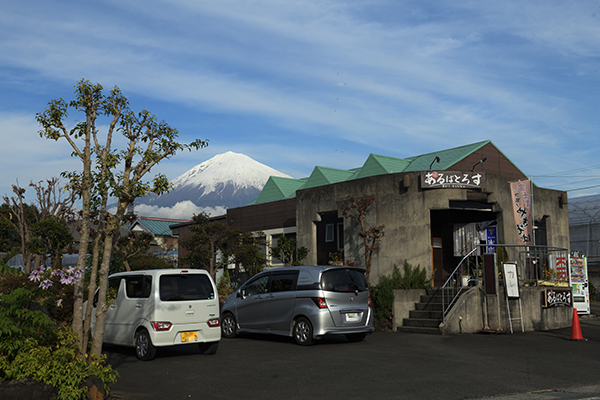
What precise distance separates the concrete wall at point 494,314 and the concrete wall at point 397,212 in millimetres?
2874

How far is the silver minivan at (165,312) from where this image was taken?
1084 centimetres

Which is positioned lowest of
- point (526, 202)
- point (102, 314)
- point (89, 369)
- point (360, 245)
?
point (89, 369)

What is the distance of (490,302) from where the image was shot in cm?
1628

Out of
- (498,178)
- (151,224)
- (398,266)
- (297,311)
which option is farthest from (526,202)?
(151,224)

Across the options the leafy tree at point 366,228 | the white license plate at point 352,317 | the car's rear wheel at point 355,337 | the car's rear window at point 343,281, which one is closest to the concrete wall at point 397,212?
the leafy tree at point 366,228

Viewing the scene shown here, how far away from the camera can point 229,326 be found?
15.0m

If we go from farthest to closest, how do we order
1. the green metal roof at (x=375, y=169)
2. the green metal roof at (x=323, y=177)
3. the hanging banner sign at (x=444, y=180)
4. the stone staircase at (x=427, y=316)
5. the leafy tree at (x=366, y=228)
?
the green metal roof at (x=323, y=177) → the green metal roof at (x=375, y=169) → the leafy tree at (x=366, y=228) → the hanging banner sign at (x=444, y=180) → the stone staircase at (x=427, y=316)

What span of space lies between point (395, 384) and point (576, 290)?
1497 cm

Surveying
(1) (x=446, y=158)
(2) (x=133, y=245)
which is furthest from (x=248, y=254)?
(1) (x=446, y=158)

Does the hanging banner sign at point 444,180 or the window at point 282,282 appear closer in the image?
the window at point 282,282

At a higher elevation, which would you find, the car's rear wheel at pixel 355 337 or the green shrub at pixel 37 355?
the green shrub at pixel 37 355

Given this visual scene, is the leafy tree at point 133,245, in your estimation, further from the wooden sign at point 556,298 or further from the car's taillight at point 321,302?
the wooden sign at point 556,298

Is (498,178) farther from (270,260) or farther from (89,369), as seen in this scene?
(89,369)

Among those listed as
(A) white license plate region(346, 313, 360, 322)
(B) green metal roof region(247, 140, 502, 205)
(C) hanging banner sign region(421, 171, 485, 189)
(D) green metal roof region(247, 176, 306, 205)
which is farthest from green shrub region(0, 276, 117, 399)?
(D) green metal roof region(247, 176, 306, 205)
